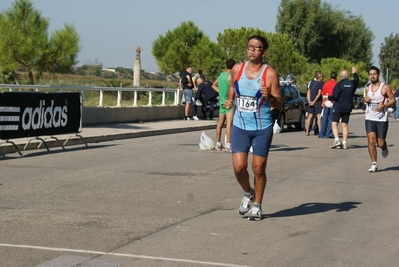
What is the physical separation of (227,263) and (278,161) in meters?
8.85

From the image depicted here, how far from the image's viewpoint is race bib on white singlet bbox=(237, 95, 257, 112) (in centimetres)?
854

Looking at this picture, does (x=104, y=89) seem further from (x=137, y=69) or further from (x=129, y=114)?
(x=137, y=69)

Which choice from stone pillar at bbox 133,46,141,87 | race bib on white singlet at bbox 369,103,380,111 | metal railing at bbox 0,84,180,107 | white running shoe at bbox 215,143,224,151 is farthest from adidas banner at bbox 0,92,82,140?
stone pillar at bbox 133,46,141,87

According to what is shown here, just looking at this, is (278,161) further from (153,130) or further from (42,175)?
(153,130)

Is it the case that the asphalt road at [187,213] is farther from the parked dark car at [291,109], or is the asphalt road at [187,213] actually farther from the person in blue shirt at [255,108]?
the parked dark car at [291,109]

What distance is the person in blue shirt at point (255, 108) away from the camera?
8.50 m

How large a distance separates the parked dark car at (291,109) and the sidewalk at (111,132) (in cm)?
292

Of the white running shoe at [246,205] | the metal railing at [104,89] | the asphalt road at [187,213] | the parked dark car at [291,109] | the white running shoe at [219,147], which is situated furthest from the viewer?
the parked dark car at [291,109]

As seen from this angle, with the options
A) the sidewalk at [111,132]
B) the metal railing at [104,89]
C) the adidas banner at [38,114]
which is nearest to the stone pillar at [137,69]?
the metal railing at [104,89]

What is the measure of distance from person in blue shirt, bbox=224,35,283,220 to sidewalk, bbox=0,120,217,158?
8.07 metres

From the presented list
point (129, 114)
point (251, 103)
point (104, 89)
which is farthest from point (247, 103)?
point (129, 114)

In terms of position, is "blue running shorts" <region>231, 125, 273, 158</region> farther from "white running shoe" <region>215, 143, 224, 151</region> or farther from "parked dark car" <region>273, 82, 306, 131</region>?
"parked dark car" <region>273, 82, 306, 131</region>

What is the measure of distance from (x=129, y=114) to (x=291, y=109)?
5333 mm

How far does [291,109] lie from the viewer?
84.3 ft
